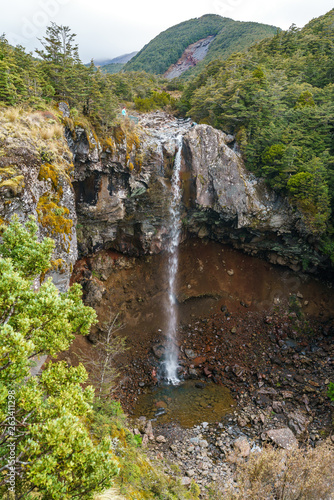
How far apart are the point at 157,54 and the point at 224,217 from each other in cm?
7912

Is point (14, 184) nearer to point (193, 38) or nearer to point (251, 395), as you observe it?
point (251, 395)

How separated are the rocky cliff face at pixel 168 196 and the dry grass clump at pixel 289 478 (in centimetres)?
1440

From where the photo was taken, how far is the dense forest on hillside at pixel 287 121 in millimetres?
17750

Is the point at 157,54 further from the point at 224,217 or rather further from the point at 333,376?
the point at 333,376

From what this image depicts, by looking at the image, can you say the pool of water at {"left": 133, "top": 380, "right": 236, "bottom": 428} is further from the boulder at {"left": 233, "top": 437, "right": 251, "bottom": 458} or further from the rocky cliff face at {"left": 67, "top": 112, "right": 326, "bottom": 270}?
the rocky cliff face at {"left": 67, "top": 112, "right": 326, "bottom": 270}

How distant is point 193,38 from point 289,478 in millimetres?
101115

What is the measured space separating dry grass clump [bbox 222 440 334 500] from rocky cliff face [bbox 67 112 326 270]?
14401 mm

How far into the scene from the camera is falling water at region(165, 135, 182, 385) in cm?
1825

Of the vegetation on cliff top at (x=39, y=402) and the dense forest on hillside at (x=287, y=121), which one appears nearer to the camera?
the vegetation on cliff top at (x=39, y=402)

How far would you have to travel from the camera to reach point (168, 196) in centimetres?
2038

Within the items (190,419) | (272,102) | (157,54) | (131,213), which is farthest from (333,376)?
(157,54)

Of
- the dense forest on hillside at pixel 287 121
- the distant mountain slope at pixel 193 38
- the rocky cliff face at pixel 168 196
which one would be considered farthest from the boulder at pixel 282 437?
the distant mountain slope at pixel 193 38

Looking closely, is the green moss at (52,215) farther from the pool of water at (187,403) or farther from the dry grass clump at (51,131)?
the pool of water at (187,403)

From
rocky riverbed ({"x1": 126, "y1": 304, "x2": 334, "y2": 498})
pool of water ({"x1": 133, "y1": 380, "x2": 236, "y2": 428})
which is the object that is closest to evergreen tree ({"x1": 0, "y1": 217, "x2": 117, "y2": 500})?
rocky riverbed ({"x1": 126, "y1": 304, "x2": 334, "y2": 498})
